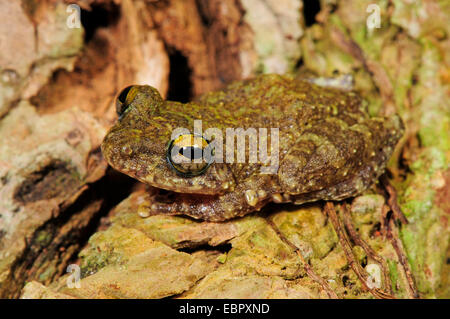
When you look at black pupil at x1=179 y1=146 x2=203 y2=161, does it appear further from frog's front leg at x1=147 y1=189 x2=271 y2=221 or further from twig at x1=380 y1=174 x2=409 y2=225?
twig at x1=380 y1=174 x2=409 y2=225

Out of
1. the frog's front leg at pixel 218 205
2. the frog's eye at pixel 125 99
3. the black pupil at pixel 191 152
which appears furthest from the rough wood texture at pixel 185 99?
the black pupil at pixel 191 152

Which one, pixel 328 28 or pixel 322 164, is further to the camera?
pixel 328 28

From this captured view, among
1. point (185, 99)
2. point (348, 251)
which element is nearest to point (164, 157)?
point (348, 251)

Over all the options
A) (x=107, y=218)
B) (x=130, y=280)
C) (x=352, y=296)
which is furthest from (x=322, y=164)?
(x=107, y=218)

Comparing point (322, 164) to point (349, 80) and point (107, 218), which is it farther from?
point (107, 218)

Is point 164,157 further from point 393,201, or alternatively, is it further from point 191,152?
point 393,201

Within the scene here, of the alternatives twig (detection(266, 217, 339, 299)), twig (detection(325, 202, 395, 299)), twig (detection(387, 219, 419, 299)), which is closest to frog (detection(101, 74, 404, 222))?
twig (detection(325, 202, 395, 299))
